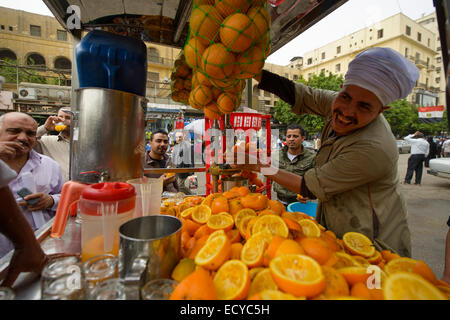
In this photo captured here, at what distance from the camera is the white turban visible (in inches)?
60.8

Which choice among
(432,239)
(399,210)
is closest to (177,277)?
(399,210)

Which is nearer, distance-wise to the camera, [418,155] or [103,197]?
[103,197]

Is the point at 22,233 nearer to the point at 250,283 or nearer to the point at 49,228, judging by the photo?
the point at 49,228

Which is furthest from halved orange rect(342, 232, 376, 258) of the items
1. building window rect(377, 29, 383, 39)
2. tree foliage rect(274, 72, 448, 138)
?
building window rect(377, 29, 383, 39)

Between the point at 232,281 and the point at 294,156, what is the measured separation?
4283 millimetres

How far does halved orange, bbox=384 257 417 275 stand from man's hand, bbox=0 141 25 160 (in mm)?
3281

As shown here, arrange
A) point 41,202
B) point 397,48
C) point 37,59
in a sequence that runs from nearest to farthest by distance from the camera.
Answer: point 41,202 < point 37,59 < point 397,48

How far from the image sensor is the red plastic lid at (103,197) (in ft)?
3.30

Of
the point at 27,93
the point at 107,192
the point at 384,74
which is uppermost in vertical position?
the point at 27,93

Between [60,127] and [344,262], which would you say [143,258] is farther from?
[60,127]

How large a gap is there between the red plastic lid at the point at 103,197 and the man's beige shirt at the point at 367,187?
4.45ft

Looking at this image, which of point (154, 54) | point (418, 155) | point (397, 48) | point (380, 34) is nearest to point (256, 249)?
point (418, 155)

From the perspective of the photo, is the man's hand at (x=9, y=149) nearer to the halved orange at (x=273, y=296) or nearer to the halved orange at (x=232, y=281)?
the halved orange at (x=232, y=281)

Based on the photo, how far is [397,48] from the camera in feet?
113
